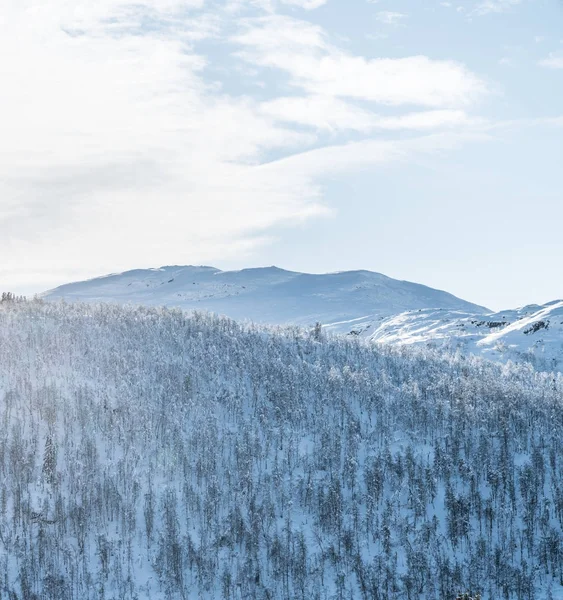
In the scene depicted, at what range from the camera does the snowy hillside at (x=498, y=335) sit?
7062 centimetres

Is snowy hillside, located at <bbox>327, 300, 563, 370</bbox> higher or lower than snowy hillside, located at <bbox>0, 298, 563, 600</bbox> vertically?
higher

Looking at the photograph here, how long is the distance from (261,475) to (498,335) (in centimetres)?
4875

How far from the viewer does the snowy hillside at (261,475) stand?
32938 mm

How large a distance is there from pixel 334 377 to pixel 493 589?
62.0 ft

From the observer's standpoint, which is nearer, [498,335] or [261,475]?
[261,475]

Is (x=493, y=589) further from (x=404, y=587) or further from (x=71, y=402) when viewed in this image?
(x=71, y=402)

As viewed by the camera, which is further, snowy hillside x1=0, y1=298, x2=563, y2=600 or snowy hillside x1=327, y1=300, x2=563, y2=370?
snowy hillside x1=327, y1=300, x2=563, y2=370

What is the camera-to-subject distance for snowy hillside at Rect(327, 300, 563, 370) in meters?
70.6

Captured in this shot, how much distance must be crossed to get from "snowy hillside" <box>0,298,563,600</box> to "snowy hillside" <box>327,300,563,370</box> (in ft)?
60.0

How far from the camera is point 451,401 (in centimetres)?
4750

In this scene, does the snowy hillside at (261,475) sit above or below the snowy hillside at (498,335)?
below

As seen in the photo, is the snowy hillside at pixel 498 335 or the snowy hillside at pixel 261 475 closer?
the snowy hillside at pixel 261 475

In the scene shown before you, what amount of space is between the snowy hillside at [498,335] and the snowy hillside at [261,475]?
18284 millimetres

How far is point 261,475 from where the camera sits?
129 feet
